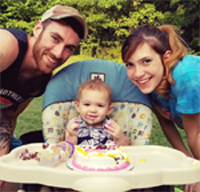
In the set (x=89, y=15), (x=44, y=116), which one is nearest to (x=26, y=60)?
(x=44, y=116)

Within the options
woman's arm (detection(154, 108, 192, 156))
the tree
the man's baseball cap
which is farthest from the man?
the tree

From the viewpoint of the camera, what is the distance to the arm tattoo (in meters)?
2.24


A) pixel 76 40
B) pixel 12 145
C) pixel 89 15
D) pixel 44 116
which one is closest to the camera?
pixel 44 116

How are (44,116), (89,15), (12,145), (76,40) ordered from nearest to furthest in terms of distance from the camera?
1. (44,116)
2. (76,40)
3. (12,145)
4. (89,15)

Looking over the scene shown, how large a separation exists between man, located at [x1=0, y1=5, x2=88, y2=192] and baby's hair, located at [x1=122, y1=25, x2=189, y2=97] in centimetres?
42

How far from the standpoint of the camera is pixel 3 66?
6.07 ft

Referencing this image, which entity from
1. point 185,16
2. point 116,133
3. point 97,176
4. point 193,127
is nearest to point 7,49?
point 116,133

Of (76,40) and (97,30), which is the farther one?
(97,30)

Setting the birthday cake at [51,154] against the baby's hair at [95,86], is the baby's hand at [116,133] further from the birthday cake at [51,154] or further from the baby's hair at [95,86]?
the birthday cake at [51,154]

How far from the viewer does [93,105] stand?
170cm

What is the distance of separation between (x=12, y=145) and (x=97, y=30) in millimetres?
7668

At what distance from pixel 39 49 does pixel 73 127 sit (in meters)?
0.64

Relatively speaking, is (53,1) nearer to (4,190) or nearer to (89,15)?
(89,15)

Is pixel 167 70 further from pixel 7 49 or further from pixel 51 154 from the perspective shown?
pixel 7 49
